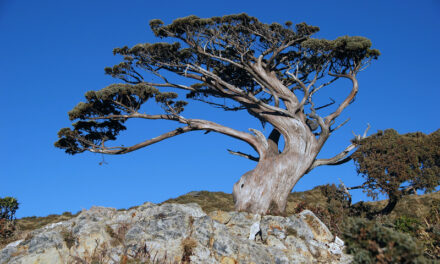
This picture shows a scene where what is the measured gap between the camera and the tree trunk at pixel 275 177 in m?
21.1

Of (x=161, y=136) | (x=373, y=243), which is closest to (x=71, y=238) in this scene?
(x=161, y=136)

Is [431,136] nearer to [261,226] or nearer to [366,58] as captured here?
[366,58]

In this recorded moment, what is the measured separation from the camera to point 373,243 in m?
9.81

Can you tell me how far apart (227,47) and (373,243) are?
54.8 ft

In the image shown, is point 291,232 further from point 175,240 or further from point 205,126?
point 205,126

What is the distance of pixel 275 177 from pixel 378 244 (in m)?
11.6

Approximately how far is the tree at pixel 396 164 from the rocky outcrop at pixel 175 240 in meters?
5.42

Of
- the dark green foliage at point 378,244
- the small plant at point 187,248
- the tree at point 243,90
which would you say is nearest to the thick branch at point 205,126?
the tree at point 243,90

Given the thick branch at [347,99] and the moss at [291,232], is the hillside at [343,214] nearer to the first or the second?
the moss at [291,232]

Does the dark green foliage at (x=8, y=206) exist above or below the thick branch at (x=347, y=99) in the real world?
below

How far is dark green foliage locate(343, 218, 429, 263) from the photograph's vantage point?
9.54m

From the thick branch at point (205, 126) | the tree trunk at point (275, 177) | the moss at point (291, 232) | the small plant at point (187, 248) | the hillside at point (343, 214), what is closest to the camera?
the small plant at point (187, 248)

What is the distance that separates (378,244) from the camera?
390 inches

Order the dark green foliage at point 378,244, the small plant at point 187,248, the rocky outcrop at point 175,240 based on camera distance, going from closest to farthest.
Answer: the dark green foliage at point 378,244
the small plant at point 187,248
the rocky outcrop at point 175,240
